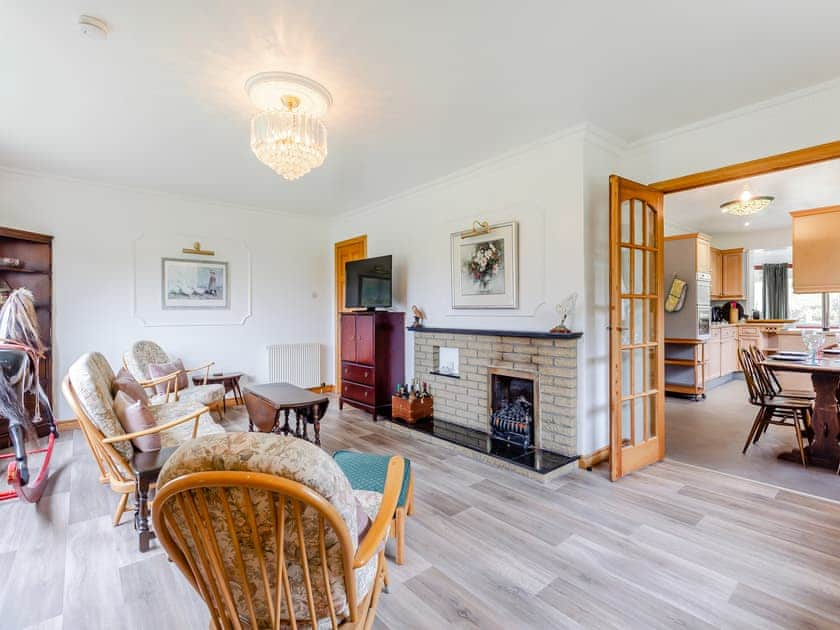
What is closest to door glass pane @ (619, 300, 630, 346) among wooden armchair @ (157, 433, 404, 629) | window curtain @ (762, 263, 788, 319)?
wooden armchair @ (157, 433, 404, 629)

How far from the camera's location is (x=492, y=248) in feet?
12.7

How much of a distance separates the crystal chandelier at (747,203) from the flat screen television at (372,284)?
4176 mm

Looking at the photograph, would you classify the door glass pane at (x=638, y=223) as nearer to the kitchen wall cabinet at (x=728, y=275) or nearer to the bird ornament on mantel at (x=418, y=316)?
the bird ornament on mantel at (x=418, y=316)

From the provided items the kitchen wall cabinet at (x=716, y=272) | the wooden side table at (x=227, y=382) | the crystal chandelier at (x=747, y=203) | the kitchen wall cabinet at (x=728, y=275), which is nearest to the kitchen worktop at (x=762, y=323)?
the kitchen wall cabinet at (x=728, y=275)

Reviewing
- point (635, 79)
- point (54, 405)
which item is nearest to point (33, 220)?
point (54, 405)

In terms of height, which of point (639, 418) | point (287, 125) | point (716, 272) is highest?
point (287, 125)

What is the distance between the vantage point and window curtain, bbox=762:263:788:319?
772 centimetres

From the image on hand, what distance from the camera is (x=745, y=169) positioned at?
286 cm

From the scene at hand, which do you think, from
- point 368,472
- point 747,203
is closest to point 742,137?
point 747,203

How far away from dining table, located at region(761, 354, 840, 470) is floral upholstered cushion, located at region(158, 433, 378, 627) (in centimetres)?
369

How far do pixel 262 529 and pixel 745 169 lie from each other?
11.7ft

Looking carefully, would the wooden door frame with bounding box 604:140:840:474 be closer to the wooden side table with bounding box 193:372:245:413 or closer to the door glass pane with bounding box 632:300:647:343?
the door glass pane with bounding box 632:300:647:343

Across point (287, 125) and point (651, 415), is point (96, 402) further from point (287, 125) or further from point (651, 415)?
point (651, 415)

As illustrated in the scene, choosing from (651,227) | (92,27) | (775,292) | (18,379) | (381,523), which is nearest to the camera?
(381,523)
